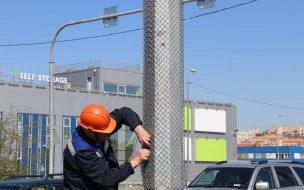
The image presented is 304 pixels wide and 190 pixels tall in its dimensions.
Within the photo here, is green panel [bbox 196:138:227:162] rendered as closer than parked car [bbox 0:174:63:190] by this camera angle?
No

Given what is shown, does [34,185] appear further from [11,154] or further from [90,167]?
[11,154]

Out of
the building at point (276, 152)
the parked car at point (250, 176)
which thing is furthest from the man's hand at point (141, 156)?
the building at point (276, 152)

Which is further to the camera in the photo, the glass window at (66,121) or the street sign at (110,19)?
the glass window at (66,121)

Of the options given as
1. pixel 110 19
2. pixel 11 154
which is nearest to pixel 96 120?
pixel 110 19

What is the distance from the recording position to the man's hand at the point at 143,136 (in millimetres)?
5199

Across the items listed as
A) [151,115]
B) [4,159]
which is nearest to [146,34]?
[151,115]

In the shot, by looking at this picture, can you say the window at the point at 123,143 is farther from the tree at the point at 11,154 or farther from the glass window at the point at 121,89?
the tree at the point at 11,154

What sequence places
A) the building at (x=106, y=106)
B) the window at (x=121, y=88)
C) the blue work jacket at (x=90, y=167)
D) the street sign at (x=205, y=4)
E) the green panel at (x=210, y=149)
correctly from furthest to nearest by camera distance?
the green panel at (x=210, y=149), the window at (x=121, y=88), the building at (x=106, y=106), the street sign at (x=205, y=4), the blue work jacket at (x=90, y=167)

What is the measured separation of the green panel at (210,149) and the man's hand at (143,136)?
208 ft

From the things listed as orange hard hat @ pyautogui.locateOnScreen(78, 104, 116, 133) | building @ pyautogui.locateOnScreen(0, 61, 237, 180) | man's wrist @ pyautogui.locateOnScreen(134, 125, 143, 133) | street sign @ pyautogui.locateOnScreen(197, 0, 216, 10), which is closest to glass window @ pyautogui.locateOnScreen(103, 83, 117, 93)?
building @ pyautogui.locateOnScreen(0, 61, 237, 180)

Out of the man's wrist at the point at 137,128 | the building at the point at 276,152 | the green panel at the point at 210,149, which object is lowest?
the building at the point at 276,152

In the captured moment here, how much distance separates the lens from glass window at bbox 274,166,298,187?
1401cm

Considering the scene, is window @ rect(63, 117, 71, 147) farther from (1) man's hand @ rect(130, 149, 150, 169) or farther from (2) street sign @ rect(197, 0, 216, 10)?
(1) man's hand @ rect(130, 149, 150, 169)

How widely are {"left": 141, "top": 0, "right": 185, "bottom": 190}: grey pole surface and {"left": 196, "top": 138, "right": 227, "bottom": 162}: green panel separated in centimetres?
6319
